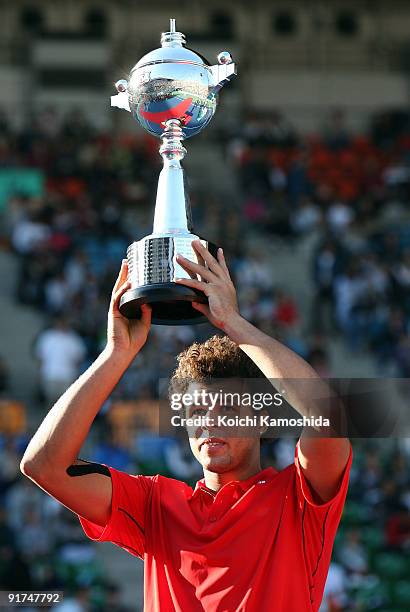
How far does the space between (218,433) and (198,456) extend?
Answer: 91mm

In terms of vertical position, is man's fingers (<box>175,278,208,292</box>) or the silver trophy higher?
the silver trophy

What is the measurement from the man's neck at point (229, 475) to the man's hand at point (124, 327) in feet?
1.17

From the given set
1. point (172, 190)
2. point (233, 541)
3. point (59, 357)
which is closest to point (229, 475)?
point (233, 541)

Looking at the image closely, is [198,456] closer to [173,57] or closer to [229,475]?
[229,475]

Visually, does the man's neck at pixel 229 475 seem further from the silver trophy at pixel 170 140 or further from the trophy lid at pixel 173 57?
the trophy lid at pixel 173 57

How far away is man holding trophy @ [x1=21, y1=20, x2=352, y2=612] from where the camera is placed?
11.3ft

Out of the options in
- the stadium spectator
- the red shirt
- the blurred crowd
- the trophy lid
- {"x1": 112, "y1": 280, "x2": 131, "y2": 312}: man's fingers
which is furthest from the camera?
the stadium spectator

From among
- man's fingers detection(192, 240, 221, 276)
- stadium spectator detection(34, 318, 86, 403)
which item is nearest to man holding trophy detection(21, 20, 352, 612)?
man's fingers detection(192, 240, 221, 276)

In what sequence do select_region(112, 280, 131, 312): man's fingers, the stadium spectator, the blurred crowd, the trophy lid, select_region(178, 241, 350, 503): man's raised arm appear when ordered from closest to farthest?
select_region(178, 241, 350, 503): man's raised arm, select_region(112, 280, 131, 312): man's fingers, the trophy lid, the blurred crowd, the stadium spectator

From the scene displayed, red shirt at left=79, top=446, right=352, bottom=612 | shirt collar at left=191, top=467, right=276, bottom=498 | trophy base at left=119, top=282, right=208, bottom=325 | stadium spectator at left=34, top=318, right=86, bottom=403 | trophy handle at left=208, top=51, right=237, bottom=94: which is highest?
stadium spectator at left=34, top=318, right=86, bottom=403

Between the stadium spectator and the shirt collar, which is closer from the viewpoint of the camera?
the shirt collar

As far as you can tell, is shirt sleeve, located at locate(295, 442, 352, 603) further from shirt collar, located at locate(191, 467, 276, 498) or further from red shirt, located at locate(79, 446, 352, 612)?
shirt collar, located at locate(191, 467, 276, 498)

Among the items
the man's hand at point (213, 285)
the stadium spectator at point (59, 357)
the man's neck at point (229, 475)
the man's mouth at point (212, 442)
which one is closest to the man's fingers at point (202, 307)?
the man's hand at point (213, 285)

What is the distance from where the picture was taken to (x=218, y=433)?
360 centimetres
